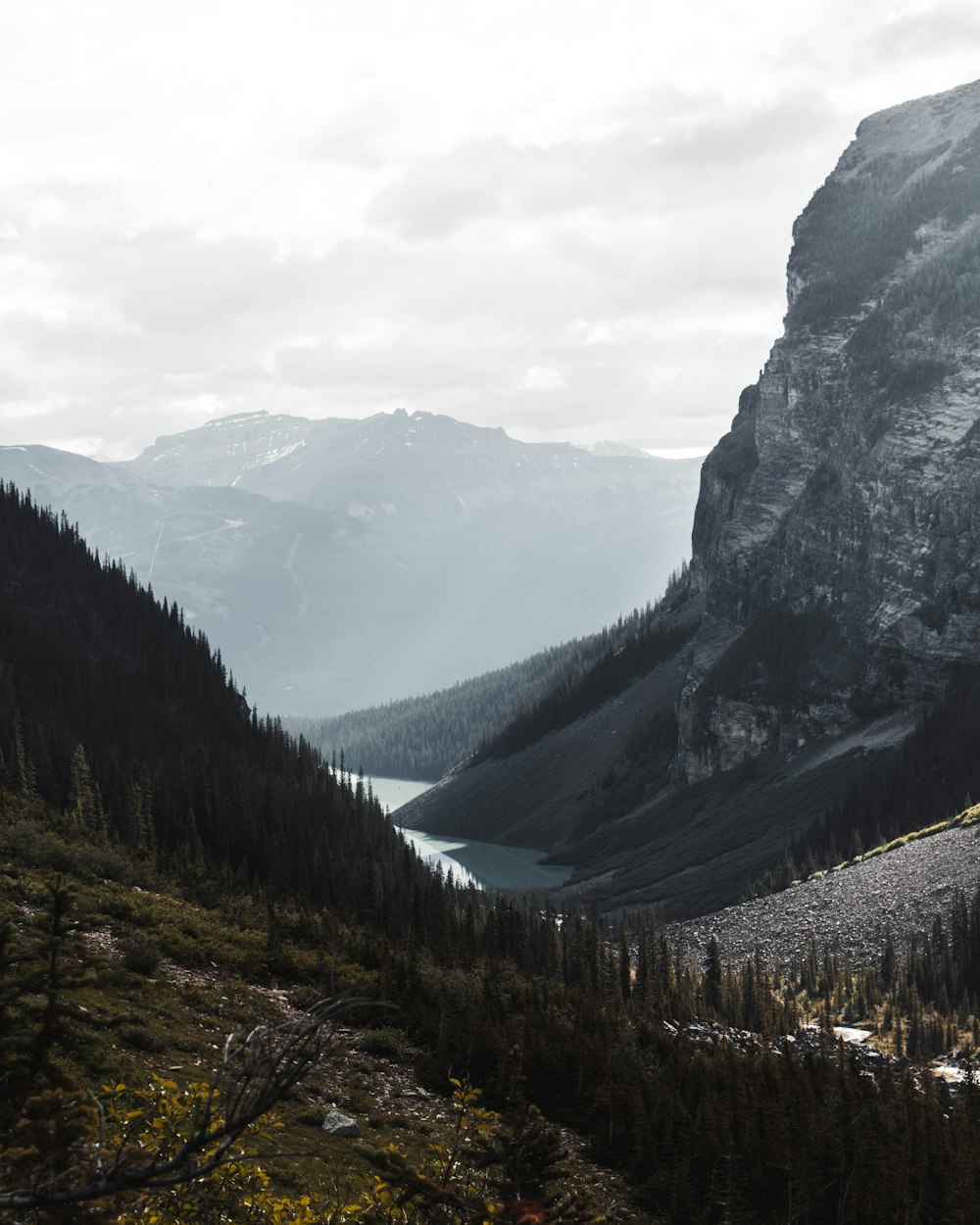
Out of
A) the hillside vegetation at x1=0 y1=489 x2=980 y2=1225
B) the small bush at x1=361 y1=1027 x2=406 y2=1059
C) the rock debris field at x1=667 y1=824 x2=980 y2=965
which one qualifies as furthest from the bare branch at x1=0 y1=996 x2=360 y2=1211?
the rock debris field at x1=667 y1=824 x2=980 y2=965

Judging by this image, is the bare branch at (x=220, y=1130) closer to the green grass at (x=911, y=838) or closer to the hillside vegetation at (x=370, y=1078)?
the hillside vegetation at (x=370, y=1078)

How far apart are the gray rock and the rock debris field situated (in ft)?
407

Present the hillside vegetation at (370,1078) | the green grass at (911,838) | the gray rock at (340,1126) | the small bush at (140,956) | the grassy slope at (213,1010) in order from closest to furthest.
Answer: the hillside vegetation at (370,1078)
the grassy slope at (213,1010)
the gray rock at (340,1126)
the small bush at (140,956)
the green grass at (911,838)

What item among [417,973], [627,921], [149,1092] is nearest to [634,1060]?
[417,973]

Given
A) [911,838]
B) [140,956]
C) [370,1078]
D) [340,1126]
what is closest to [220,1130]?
[340,1126]

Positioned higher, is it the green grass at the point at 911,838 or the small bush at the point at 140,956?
the small bush at the point at 140,956

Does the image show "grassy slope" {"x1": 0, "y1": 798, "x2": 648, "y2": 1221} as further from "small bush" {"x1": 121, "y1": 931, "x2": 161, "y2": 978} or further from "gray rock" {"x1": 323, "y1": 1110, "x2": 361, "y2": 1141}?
"gray rock" {"x1": 323, "y1": 1110, "x2": 361, "y2": 1141}

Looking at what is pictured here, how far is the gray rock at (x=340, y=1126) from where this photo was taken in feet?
128

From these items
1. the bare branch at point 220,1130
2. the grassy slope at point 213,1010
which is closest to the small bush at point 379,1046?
the grassy slope at point 213,1010

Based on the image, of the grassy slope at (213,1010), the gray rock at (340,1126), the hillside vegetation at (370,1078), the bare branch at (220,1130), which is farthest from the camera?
the gray rock at (340,1126)

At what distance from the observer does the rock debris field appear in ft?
521

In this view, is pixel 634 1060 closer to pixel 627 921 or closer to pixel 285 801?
pixel 285 801

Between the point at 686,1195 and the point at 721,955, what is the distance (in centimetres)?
11921

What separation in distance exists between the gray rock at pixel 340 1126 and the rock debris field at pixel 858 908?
4884 inches
